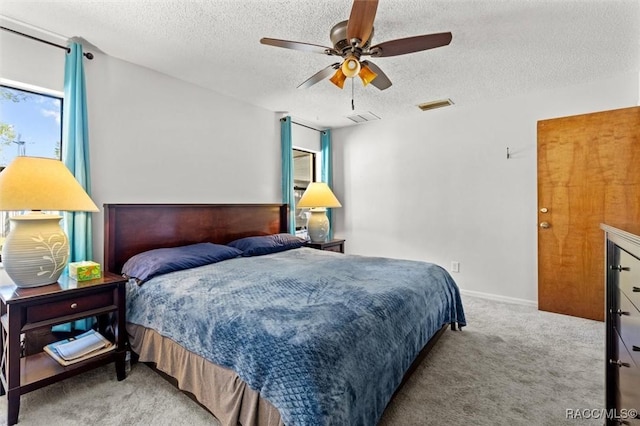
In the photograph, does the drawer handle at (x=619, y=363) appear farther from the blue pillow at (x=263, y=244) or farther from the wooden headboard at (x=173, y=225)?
the wooden headboard at (x=173, y=225)

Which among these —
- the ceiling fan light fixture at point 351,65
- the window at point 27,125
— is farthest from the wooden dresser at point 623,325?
the window at point 27,125

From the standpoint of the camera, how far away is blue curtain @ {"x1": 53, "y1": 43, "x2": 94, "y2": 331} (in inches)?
92.9

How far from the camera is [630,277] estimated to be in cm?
113

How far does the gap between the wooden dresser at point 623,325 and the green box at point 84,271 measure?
2908mm

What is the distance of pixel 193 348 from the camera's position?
1.69 m

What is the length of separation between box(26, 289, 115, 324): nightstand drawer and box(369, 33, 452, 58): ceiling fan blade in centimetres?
249

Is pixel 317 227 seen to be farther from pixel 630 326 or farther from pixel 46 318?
pixel 630 326

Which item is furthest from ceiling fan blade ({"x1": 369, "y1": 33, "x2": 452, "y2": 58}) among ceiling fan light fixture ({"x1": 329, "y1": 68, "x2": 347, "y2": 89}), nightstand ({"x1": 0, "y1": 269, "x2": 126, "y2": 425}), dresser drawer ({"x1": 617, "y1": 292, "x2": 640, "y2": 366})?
nightstand ({"x1": 0, "y1": 269, "x2": 126, "y2": 425})

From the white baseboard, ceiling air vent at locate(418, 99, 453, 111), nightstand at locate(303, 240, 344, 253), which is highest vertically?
ceiling air vent at locate(418, 99, 453, 111)

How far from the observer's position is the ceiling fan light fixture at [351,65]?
1.99 metres

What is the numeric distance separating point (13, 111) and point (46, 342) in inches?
70.5

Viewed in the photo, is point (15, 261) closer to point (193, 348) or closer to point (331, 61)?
point (193, 348)

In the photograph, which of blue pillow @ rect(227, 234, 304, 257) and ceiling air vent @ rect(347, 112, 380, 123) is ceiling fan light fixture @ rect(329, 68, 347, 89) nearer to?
blue pillow @ rect(227, 234, 304, 257)

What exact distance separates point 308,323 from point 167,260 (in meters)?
1.51
